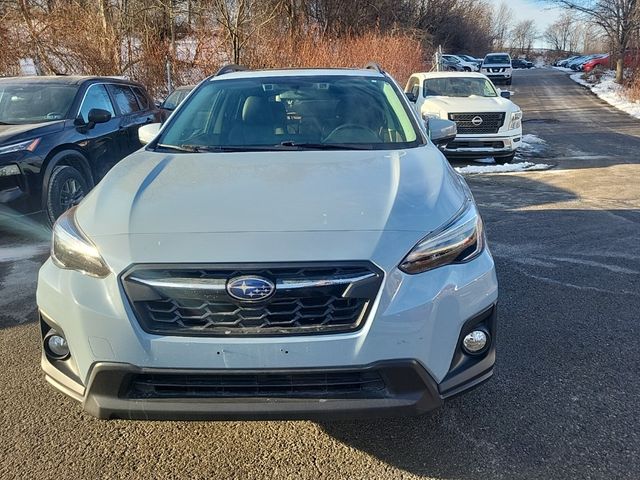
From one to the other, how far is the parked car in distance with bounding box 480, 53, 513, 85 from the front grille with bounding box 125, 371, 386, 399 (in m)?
37.2

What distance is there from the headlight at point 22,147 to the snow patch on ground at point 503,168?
23.2ft

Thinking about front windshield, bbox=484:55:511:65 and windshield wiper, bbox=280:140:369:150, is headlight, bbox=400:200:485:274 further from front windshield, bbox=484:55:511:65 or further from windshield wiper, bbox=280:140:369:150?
front windshield, bbox=484:55:511:65

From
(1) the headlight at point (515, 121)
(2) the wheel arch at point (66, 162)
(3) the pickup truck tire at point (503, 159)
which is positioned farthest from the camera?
(3) the pickup truck tire at point (503, 159)

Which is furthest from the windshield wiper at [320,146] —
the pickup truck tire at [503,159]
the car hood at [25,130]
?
the pickup truck tire at [503,159]

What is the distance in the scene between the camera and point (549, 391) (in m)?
3.01

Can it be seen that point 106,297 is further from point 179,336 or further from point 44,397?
point 44,397

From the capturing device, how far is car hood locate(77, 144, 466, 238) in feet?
7.59

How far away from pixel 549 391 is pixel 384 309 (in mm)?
1459

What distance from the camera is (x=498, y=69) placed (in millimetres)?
36969

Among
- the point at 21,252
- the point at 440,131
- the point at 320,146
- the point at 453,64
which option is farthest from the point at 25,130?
the point at 453,64

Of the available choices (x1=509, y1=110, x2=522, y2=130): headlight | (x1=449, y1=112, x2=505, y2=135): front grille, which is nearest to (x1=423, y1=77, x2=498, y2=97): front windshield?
(x1=509, y1=110, x2=522, y2=130): headlight

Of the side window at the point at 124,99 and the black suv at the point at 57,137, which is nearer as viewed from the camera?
the black suv at the point at 57,137

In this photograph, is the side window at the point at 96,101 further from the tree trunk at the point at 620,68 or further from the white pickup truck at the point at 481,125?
the tree trunk at the point at 620,68

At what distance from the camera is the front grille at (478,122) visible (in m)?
10.6
